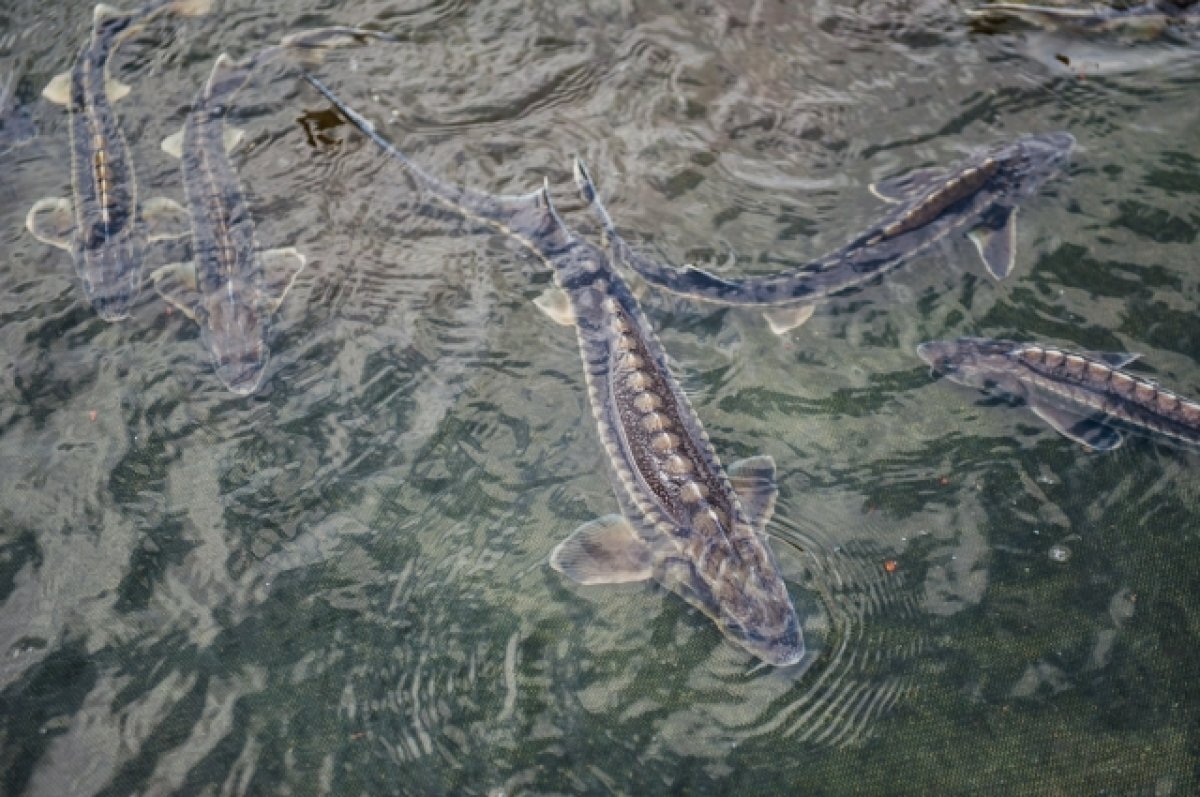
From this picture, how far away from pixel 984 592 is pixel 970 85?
297 centimetres

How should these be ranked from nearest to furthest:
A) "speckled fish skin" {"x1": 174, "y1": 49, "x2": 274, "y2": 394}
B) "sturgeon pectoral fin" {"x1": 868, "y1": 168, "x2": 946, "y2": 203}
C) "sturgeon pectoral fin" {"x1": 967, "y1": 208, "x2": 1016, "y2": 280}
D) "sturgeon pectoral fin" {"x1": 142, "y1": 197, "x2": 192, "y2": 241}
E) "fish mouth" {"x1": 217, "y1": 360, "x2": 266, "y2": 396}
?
1. "fish mouth" {"x1": 217, "y1": 360, "x2": 266, "y2": 396}
2. "speckled fish skin" {"x1": 174, "y1": 49, "x2": 274, "y2": 394}
3. "sturgeon pectoral fin" {"x1": 967, "y1": 208, "x2": 1016, "y2": 280}
4. "sturgeon pectoral fin" {"x1": 868, "y1": 168, "x2": 946, "y2": 203}
5. "sturgeon pectoral fin" {"x1": 142, "y1": 197, "x2": 192, "y2": 241}

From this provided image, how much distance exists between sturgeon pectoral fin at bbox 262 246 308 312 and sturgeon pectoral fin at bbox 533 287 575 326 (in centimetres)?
118

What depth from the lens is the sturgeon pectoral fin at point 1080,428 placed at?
4164 millimetres

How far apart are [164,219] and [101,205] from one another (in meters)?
0.30

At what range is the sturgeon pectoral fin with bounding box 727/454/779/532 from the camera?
3977mm

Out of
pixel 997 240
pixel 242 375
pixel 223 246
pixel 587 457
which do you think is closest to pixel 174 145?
pixel 223 246

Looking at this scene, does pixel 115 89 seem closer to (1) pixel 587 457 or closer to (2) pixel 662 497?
(1) pixel 587 457

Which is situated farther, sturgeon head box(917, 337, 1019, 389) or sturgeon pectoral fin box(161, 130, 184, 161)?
sturgeon pectoral fin box(161, 130, 184, 161)

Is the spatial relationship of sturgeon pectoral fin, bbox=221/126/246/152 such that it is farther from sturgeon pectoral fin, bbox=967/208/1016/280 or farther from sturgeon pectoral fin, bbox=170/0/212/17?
sturgeon pectoral fin, bbox=967/208/1016/280

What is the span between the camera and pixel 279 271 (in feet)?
16.2

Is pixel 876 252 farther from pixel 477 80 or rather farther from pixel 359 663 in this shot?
pixel 359 663

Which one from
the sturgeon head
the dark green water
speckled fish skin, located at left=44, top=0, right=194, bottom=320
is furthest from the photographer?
speckled fish skin, located at left=44, top=0, right=194, bottom=320

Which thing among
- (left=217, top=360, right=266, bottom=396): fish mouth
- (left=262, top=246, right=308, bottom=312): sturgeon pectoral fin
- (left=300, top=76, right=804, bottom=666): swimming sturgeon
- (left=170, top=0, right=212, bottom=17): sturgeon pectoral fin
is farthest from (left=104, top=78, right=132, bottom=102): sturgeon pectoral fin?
(left=300, top=76, right=804, bottom=666): swimming sturgeon

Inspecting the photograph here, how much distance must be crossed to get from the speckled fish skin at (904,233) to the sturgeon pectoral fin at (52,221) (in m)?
2.73
